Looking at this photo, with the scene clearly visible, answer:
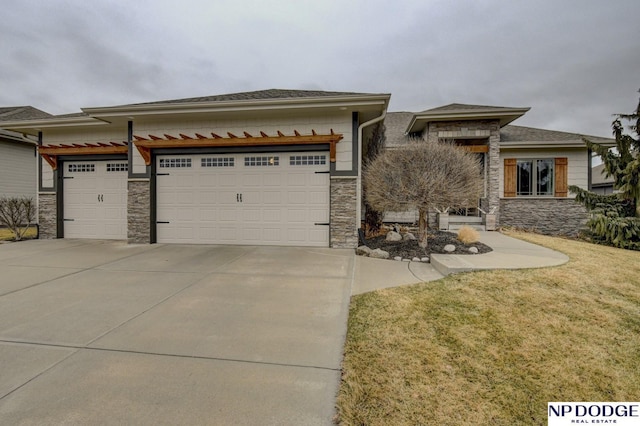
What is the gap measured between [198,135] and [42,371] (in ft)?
21.8

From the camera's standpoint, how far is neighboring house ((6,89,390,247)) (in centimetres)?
743

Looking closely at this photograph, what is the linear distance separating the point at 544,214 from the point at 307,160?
10.8m

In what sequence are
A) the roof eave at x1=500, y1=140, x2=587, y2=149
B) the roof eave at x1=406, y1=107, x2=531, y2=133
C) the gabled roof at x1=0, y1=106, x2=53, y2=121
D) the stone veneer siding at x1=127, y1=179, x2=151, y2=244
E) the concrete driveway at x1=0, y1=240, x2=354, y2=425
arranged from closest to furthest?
the concrete driveway at x1=0, y1=240, x2=354, y2=425, the stone veneer siding at x1=127, y1=179, x2=151, y2=244, the roof eave at x1=406, y1=107, x2=531, y2=133, the roof eave at x1=500, y1=140, x2=587, y2=149, the gabled roof at x1=0, y1=106, x2=53, y2=121

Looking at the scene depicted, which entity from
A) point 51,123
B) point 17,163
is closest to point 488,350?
point 51,123

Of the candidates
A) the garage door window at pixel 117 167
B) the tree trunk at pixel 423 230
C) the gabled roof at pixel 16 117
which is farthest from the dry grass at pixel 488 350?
the gabled roof at pixel 16 117

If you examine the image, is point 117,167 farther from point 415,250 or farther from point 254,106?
point 415,250

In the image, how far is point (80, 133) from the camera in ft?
30.1

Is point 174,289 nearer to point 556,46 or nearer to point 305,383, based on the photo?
point 305,383

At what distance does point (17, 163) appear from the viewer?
42.6ft

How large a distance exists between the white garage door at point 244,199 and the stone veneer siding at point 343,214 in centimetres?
25

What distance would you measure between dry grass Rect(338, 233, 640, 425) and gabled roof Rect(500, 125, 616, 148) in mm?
8831

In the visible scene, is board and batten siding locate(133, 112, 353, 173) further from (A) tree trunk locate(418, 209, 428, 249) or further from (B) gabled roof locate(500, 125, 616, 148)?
(B) gabled roof locate(500, 125, 616, 148)

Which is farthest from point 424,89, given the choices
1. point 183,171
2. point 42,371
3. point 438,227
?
point 42,371

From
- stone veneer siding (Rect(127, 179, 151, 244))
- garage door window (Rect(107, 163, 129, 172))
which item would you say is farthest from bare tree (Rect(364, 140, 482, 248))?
garage door window (Rect(107, 163, 129, 172))
